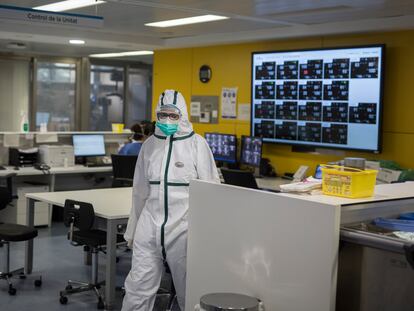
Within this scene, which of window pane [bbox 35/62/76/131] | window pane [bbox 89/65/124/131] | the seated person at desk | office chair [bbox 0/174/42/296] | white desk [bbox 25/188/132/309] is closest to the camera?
white desk [bbox 25/188/132/309]

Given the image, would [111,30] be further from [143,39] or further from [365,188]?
[365,188]

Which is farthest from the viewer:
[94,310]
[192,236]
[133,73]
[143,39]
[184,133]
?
[133,73]

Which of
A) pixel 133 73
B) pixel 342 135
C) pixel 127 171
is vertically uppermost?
pixel 133 73

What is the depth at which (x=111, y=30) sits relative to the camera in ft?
26.3

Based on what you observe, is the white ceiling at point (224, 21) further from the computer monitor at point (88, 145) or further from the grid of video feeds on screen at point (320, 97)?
the computer monitor at point (88, 145)

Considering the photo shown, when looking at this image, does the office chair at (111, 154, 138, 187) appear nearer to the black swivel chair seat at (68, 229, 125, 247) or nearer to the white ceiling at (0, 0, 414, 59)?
the white ceiling at (0, 0, 414, 59)

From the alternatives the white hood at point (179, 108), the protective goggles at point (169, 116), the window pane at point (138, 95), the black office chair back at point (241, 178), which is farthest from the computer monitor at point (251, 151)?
the window pane at point (138, 95)

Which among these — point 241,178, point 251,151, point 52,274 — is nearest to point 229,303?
point 52,274

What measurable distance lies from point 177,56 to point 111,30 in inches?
51.5

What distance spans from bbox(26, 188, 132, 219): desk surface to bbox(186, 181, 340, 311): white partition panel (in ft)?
6.46

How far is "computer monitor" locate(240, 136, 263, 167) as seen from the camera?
24.9ft

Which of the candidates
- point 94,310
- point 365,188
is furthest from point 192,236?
point 94,310

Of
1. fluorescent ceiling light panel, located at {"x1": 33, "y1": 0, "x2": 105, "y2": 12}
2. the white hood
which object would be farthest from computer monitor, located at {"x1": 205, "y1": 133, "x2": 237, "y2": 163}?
the white hood

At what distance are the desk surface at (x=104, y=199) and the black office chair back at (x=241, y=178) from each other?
0.99 metres
